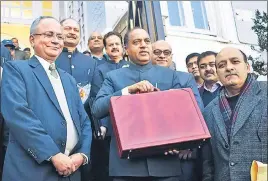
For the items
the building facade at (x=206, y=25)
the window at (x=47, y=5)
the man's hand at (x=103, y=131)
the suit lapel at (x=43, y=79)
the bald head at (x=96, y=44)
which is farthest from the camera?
the window at (x=47, y=5)

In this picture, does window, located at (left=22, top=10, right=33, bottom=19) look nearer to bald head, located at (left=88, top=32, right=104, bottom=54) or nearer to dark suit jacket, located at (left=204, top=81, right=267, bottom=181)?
bald head, located at (left=88, top=32, right=104, bottom=54)

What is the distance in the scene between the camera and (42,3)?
12242mm

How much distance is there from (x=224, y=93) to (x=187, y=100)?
0.42 m

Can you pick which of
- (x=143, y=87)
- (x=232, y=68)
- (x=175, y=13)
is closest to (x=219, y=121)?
(x=232, y=68)

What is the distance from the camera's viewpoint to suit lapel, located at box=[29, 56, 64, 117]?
2.17 m

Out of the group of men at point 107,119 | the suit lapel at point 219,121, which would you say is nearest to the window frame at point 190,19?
the group of men at point 107,119

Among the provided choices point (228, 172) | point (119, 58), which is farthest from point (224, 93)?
point (119, 58)

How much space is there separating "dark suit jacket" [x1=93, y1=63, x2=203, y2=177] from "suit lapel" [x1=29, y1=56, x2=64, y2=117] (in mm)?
292

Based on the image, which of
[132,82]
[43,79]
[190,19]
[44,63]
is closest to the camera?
[43,79]

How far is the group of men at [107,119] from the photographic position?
1.99 meters

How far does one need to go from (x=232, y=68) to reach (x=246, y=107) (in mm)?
337

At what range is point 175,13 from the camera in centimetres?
1010

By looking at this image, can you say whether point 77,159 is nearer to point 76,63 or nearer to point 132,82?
point 132,82

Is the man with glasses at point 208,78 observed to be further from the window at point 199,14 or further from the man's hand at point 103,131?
the window at point 199,14
